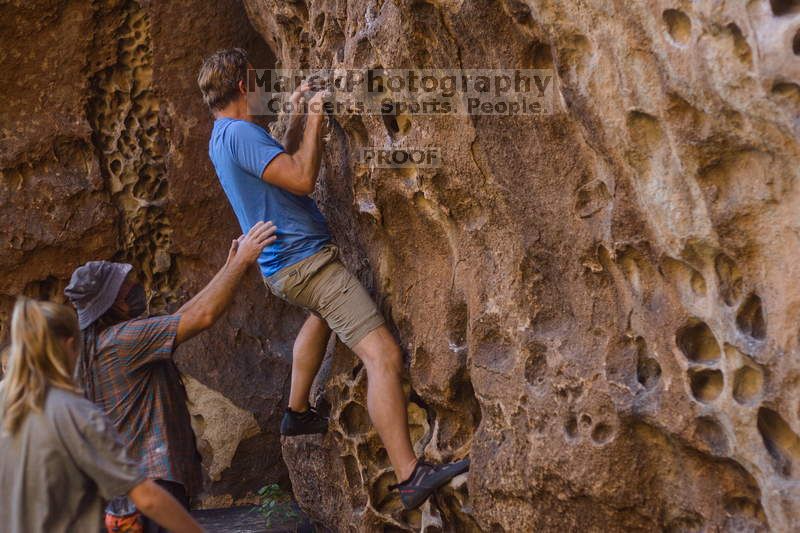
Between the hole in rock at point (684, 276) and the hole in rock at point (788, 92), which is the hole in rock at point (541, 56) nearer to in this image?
the hole in rock at point (684, 276)

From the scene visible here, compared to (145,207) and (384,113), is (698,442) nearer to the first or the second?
(384,113)

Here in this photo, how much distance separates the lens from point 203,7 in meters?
6.28

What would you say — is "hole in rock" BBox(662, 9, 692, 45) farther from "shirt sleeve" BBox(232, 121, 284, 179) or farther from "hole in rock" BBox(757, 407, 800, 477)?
"shirt sleeve" BBox(232, 121, 284, 179)

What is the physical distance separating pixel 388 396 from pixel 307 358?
0.62 m

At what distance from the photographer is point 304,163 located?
4.38 m

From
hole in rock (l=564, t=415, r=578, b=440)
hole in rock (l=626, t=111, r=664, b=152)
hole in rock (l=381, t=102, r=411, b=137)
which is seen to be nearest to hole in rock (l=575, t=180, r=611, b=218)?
hole in rock (l=626, t=111, r=664, b=152)

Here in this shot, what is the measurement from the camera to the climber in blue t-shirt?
4.29m

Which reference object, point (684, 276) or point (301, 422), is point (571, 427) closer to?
point (684, 276)

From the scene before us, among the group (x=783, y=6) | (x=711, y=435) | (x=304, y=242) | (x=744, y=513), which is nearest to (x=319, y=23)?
(x=304, y=242)

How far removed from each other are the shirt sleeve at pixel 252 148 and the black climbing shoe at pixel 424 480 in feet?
4.36

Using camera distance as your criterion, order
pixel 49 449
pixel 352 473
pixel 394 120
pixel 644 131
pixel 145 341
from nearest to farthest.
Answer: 1. pixel 49 449
2. pixel 644 131
3. pixel 145 341
4. pixel 394 120
5. pixel 352 473

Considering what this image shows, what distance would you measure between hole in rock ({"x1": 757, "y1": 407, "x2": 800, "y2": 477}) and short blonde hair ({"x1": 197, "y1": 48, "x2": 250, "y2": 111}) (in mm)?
2545

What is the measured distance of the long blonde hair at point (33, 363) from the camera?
9.46 ft

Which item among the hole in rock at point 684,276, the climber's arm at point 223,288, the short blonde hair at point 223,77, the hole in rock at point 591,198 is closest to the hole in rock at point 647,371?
the hole in rock at point 684,276
